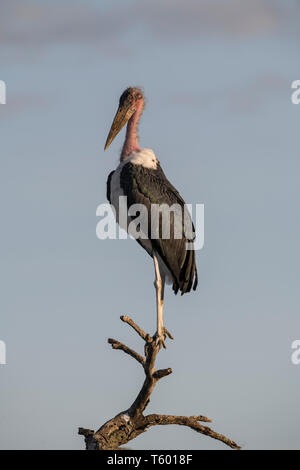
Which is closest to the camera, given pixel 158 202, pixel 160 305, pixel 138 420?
pixel 138 420

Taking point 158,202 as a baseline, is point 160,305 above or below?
below

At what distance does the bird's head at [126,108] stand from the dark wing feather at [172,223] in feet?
7.25

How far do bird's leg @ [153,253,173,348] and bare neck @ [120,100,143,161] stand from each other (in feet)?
7.94

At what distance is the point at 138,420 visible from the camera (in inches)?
955

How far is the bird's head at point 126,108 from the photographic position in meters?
28.7

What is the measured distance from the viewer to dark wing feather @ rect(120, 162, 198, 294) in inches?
1038

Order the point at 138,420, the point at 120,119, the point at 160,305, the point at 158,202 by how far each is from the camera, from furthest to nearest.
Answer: the point at 120,119
the point at 158,202
the point at 160,305
the point at 138,420

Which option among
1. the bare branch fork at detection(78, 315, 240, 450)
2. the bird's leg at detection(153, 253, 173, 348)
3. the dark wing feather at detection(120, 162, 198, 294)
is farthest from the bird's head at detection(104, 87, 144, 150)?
the bare branch fork at detection(78, 315, 240, 450)

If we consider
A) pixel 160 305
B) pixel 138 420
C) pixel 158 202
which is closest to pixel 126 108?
pixel 158 202

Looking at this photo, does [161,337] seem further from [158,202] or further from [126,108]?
[126,108]

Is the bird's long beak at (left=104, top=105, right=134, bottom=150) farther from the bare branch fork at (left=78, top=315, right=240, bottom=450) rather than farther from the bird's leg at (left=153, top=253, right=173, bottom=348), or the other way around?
the bare branch fork at (left=78, top=315, right=240, bottom=450)

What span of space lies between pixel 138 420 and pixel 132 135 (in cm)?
659
